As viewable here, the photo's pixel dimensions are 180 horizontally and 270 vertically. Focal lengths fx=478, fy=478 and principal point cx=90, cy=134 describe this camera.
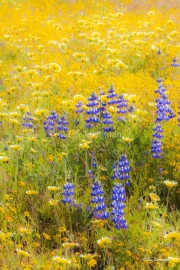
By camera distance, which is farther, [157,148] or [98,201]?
[157,148]

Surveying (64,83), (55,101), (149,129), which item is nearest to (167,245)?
(149,129)

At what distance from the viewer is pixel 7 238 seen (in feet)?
9.53

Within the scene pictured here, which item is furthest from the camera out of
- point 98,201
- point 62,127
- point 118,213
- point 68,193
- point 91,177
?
point 62,127

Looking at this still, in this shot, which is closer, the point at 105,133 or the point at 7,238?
the point at 7,238

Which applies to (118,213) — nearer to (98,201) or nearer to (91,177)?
(98,201)

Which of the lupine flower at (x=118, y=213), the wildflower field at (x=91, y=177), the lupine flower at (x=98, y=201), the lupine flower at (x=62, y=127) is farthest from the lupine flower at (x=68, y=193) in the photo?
the lupine flower at (x=62, y=127)

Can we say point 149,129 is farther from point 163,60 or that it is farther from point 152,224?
point 163,60

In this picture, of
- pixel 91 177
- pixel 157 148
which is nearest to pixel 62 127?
pixel 91 177

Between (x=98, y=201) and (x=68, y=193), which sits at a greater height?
(x=68, y=193)

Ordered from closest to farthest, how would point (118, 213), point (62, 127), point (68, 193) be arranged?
point (118, 213) → point (68, 193) → point (62, 127)

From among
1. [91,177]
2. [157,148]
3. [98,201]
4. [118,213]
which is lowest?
[118,213]

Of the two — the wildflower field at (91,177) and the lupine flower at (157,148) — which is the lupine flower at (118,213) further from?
the lupine flower at (157,148)

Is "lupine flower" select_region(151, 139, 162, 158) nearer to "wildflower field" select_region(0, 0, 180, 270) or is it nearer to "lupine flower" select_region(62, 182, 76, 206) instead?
"wildflower field" select_region(0, 0, 180, 270)

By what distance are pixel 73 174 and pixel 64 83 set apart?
2267 millimetres
